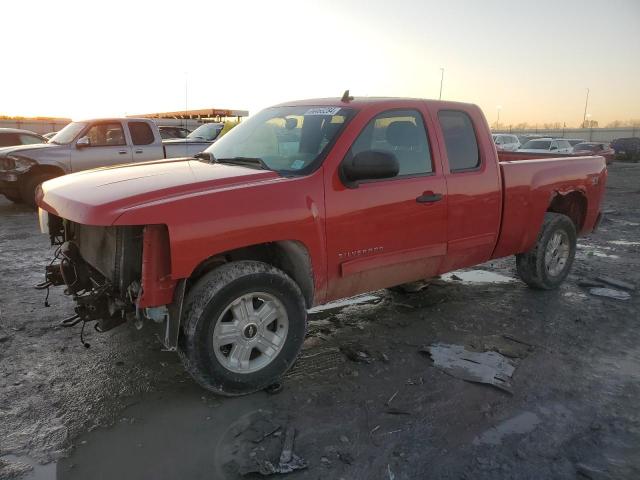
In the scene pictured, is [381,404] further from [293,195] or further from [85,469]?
[85,469]

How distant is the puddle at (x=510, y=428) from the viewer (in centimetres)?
290

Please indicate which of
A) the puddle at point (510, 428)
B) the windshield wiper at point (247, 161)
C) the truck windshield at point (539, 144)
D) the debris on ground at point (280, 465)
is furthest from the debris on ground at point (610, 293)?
the truck windshield at point (539, 144)

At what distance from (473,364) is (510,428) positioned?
848 mm

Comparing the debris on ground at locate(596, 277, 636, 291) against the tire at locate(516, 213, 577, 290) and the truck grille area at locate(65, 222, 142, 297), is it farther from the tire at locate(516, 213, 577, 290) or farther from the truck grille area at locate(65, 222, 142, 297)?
the truck grille area at locate(65, 222, 142, 297)

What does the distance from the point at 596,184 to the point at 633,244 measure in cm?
297

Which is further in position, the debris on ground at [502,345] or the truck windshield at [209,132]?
the truck windshield at [209,132]

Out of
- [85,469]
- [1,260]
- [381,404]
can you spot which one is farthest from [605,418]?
[1,260]

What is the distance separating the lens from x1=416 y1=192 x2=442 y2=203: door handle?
3.99 meters

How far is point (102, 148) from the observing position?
34.7ft

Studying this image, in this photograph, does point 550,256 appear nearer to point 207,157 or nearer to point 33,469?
point 207,157

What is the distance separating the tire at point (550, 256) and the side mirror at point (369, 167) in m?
2.65

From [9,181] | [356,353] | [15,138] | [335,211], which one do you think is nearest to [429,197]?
[335,211]

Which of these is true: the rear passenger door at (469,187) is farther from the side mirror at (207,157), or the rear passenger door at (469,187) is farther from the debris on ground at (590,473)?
the debris on ground at (590,473)

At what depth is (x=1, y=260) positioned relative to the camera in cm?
654
